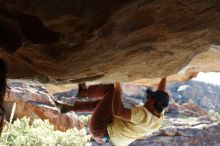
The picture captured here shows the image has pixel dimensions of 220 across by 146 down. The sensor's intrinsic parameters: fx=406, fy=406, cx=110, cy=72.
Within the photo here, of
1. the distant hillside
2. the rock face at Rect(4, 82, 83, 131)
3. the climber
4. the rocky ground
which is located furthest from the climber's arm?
the distant hillside

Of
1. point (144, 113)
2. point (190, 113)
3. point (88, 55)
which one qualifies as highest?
point (190, 113)

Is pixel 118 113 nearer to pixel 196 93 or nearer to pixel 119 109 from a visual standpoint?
pixel 119 109

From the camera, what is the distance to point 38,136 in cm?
1588

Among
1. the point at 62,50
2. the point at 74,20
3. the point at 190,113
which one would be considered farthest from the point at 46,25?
the point at 190,113

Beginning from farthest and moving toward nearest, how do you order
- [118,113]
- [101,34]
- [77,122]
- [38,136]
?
[77,122]
[38,136]
[118,113]
[101,34]

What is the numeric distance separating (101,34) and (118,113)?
6.45 feet

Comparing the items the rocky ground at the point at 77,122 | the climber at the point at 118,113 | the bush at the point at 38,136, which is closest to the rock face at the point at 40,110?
the rocky ground at the point at 77,122

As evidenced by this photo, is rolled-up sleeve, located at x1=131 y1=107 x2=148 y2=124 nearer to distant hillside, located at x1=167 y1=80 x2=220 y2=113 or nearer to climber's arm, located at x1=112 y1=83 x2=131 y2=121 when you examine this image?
climber's arm, located at x1=112 y1=83 x2=131 y2=121

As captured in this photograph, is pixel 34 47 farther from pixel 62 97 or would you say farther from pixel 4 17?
pixel 62 97

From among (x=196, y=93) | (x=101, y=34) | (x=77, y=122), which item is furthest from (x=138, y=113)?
(x=196, y=93)

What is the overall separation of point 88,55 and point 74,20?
0.72 metres

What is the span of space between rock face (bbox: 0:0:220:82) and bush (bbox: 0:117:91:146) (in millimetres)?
11704

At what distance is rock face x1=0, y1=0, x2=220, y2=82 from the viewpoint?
3.11 meters

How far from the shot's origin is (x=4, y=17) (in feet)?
11.0
